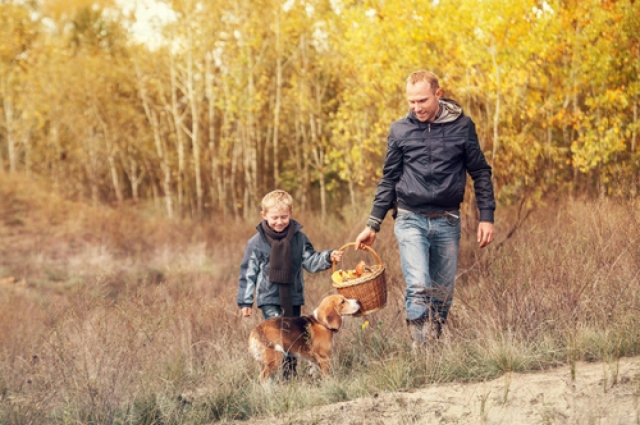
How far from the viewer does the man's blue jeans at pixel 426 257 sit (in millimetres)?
4953

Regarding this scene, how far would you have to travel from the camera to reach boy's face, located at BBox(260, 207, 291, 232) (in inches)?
199

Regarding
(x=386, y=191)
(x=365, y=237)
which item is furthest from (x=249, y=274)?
(x=386, y=191)

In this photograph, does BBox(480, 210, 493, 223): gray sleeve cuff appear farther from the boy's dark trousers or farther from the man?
the boy's dark trousers

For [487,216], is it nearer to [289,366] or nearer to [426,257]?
[426,257]

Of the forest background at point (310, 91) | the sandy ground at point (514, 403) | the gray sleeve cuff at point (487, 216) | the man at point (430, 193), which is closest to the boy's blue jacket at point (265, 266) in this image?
the man at point (430, 193)

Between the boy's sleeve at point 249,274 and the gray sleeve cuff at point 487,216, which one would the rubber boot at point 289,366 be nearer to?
the boy's sleeve at point 249,274

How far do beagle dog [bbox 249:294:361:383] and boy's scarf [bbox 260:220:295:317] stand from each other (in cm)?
30

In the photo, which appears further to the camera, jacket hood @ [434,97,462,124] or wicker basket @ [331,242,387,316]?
jacket hood @ [434,97,462,124]

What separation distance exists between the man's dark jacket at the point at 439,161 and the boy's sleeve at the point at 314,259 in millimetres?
427

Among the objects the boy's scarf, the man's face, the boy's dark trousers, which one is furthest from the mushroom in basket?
the man's face

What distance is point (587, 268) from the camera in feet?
17.2

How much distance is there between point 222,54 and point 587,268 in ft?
49.9

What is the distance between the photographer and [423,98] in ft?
15.7

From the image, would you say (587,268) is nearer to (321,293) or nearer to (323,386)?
(323,386)
